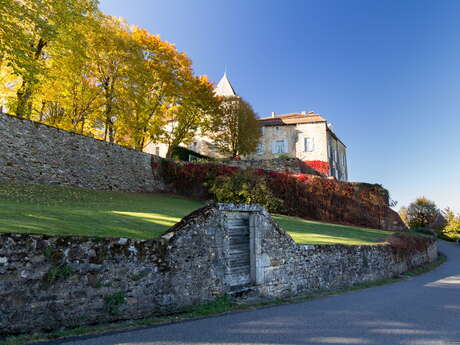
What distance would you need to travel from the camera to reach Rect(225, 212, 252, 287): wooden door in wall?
7.31 m

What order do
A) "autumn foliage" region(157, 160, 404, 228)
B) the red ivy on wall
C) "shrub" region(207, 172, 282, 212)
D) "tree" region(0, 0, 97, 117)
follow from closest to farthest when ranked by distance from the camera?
1. "tree" region(0, 0, 97, 117)
2. "shrub" region(207, 172, 282, 212)
3. "autumn foliage" region(157, 160, 404, 228)
4. the red ivy on wall

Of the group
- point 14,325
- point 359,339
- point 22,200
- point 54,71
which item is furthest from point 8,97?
point 359,339

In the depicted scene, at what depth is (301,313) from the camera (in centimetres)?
637

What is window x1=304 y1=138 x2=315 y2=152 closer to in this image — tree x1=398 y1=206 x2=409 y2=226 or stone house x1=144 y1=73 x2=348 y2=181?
stone house x1=144 y1=73 x2=348 y2=181

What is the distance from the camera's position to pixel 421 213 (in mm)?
41094

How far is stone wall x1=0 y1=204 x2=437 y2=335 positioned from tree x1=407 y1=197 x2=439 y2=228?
37892 millimetres

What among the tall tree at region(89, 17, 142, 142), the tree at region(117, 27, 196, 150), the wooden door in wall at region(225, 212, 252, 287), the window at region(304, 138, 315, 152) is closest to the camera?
the wooden door in wall at region(225, 212, 252, 287)

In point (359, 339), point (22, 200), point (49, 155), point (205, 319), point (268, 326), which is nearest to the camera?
point (359, 339)

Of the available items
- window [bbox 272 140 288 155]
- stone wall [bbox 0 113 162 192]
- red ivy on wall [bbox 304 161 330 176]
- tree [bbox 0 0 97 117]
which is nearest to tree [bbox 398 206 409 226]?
red ivy on wall [bbox 304 161 330 176]

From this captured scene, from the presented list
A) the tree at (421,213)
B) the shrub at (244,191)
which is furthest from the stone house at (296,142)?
the shrub at (244,191)

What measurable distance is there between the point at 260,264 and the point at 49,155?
1319 cm

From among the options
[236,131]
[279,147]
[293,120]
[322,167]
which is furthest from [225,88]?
[322,167]

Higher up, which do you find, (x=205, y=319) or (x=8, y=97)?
(x=8, y=97)

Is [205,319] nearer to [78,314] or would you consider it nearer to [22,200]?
[78,314]
